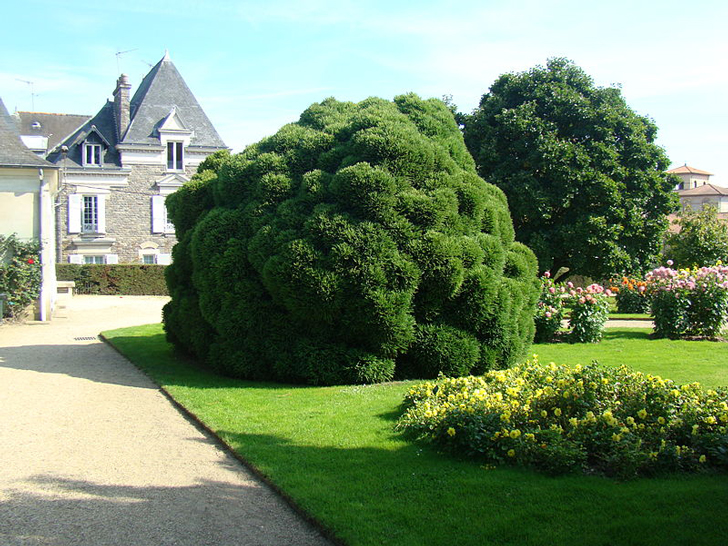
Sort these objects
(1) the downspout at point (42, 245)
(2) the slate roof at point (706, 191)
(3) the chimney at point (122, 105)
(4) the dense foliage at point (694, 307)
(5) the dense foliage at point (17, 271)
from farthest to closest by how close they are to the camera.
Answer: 1. (2) the slate roof at point (706, 191)
2. (3) the chimney at point (122, 105)
3. (1) the downspout at point (42, 245)
4. (5) the dense foliage at point (17, 271)
5. (4) the dense foliage at point (694, 307)

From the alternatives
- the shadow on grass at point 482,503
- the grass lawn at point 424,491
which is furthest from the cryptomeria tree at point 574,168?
the shadow on grass at point 482,503

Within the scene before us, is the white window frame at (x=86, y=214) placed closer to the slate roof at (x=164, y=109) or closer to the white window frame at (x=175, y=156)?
the slate roof at (x=164, y=109)

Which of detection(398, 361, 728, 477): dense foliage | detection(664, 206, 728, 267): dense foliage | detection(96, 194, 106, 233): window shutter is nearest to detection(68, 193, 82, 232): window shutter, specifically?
detection(96, 194, 106, 233): window shutter

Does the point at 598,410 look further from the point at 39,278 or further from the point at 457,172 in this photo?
the point at 39,278

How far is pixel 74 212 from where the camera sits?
35.5 metres

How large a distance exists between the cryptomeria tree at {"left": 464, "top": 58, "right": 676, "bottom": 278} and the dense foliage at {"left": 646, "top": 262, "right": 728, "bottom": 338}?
6.85 m

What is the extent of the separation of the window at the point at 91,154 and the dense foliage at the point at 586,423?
34415 mm

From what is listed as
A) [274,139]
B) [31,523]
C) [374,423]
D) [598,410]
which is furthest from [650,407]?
[274,139]

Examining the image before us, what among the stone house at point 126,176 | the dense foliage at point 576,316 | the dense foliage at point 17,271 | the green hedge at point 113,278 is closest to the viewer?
the dense foliage at point 576,316

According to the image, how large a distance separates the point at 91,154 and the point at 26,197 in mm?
20897

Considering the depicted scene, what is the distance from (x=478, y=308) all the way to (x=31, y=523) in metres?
5.87

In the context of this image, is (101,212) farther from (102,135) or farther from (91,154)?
(102,135)

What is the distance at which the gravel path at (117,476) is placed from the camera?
13.5ft

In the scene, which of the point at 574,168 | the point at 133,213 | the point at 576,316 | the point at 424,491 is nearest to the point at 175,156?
the point at 133,213
